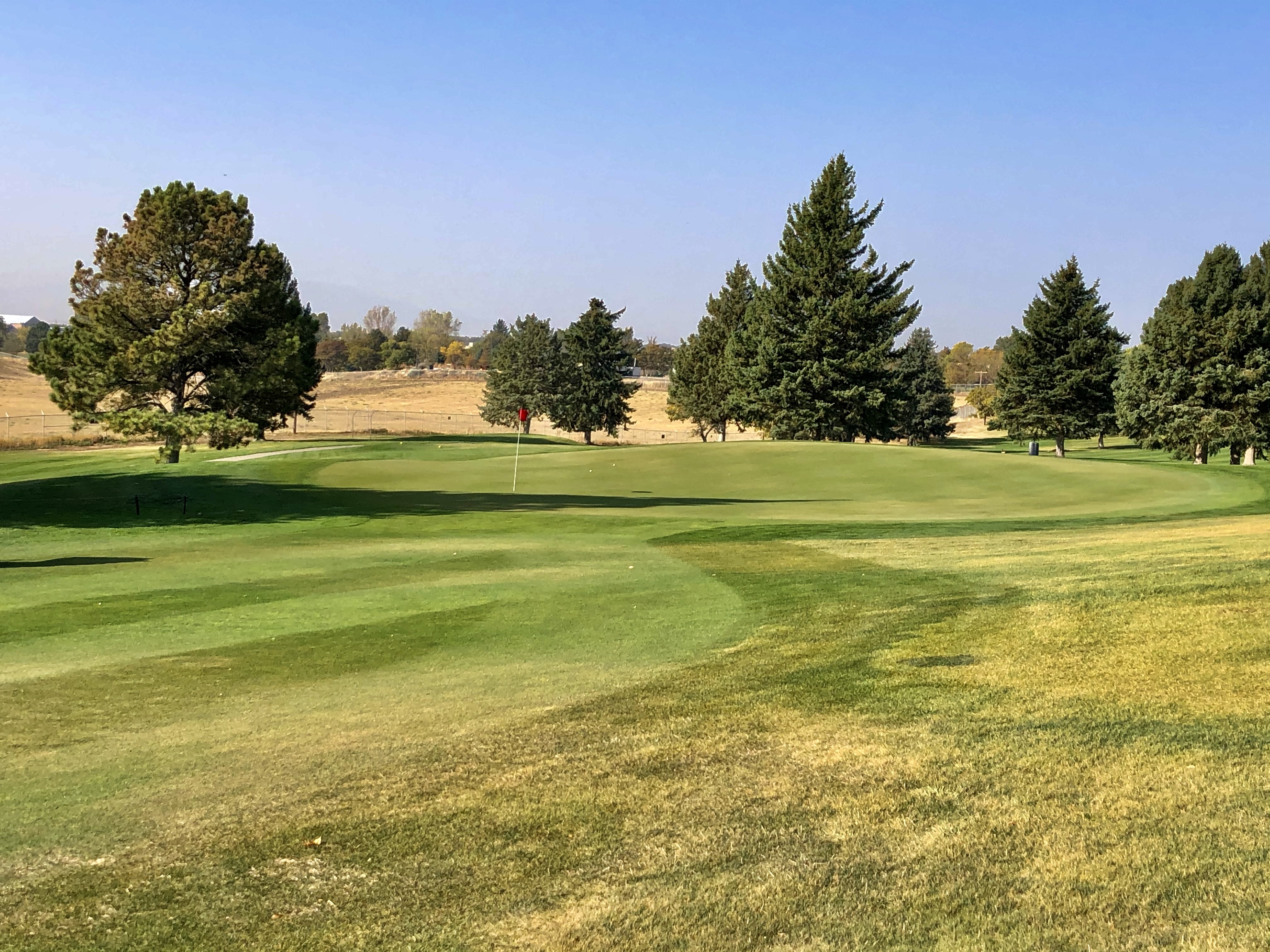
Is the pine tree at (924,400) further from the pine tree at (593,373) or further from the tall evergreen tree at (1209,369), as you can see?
the tall evergreen tree at (1209,369)

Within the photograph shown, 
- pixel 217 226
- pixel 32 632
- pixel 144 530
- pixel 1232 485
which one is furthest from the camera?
pixel 217 226

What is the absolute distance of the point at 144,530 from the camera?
25.0 meters

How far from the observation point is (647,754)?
7180mm

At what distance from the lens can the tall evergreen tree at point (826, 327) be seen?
66.4m

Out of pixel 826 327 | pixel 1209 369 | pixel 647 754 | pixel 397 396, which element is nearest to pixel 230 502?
pixel 647 754

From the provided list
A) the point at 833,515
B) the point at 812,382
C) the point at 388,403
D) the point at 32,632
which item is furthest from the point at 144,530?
the point at 388,403

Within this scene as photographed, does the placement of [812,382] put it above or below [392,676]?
above

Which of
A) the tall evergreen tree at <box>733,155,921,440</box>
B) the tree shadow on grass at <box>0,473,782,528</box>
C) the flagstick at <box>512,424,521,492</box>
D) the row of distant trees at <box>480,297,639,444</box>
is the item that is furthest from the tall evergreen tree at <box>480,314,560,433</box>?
the tree shadow on grass at <box>0,473,782,528</box>

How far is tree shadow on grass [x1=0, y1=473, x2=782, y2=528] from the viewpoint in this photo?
27.1m

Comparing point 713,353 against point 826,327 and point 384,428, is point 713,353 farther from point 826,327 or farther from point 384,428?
point 384,428

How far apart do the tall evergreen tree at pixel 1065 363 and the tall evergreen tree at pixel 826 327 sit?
43.8 feet

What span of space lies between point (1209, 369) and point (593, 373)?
47.9 m

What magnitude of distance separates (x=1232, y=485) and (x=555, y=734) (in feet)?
105

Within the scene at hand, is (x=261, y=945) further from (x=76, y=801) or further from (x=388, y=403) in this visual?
(x=388, y=403)
